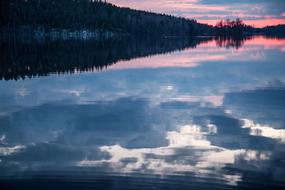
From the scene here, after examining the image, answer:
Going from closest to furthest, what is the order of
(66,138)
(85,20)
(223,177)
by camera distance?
1. (223,177)
2. (66,138)
3. (85,20)

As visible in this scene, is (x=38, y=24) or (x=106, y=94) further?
(x=38, y=24)

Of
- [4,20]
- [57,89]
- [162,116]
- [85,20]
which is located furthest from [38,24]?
[162,116]

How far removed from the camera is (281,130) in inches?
642

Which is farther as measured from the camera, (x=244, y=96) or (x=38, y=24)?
(x=38, y=24)

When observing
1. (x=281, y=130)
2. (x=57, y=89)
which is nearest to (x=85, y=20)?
(x=57, y=89)

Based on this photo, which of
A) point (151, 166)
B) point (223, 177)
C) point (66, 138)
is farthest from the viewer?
point (66, 138)

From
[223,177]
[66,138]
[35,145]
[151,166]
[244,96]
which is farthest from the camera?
[244,96]

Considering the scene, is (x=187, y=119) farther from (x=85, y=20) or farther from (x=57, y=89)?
(x=85, y=20)

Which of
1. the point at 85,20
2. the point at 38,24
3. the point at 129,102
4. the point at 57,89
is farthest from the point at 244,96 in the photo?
the point at 85,20

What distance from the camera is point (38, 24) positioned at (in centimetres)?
16488

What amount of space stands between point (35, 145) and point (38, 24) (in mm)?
157990

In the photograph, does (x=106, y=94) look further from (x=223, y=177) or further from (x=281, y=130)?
(x=223, y=177)

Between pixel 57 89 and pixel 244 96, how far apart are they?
40.1 ft

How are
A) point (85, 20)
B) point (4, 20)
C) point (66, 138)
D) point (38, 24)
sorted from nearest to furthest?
point (66, 138) < point (4, 20) < point (38, 24) < point (85, 20)
